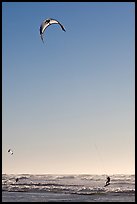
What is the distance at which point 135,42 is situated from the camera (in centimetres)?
287

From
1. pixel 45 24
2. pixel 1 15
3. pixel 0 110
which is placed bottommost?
pixel 0 110

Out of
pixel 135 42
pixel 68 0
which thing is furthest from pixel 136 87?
pixel 68 0

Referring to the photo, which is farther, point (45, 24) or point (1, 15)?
point (45, 24)

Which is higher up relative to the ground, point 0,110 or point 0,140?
point 0,110

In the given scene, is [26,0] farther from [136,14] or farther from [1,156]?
[1,156]

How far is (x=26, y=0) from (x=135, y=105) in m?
0.97

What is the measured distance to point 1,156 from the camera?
2.76 meters

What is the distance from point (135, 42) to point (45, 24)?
4.71 feet

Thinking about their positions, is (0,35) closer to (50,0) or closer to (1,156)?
(50,0)

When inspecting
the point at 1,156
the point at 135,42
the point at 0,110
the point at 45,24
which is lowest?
the point at 1,156

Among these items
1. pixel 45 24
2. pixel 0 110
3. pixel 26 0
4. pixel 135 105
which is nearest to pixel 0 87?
pixel 0 110

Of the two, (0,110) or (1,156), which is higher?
(0,110)

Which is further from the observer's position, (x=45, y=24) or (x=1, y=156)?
(x=45, y=24)

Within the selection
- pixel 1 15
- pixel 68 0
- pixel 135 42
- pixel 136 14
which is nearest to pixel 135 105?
pixel 135 42
